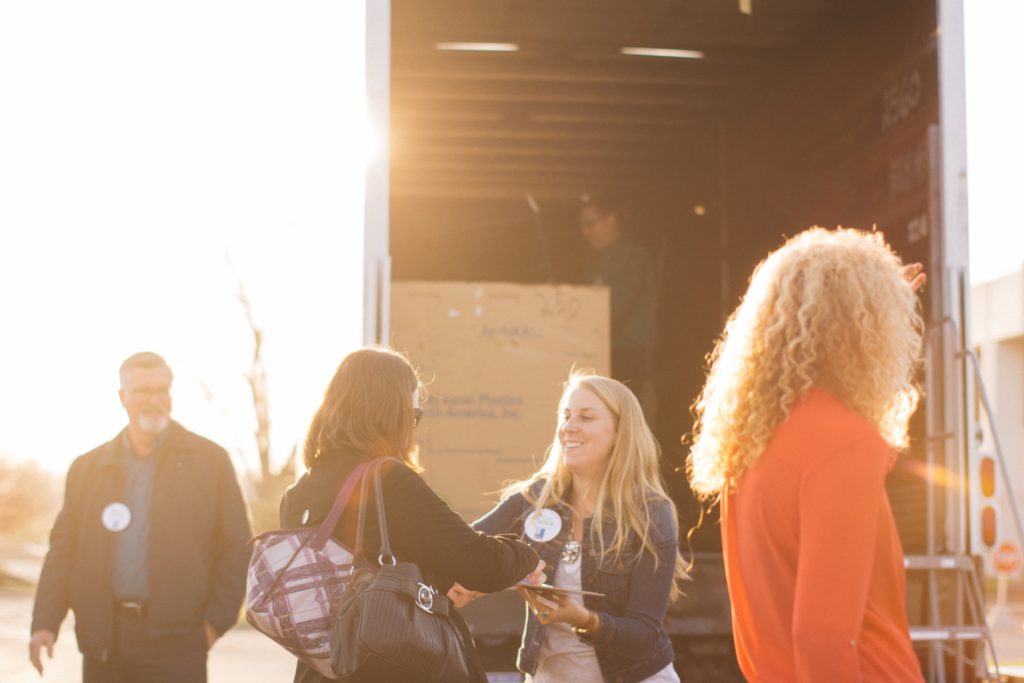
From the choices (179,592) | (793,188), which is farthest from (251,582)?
(793,188)

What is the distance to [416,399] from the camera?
3217mm

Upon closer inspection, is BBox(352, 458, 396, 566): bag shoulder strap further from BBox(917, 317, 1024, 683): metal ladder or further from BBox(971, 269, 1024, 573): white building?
BBox(971, 269, 1024, 573): white building

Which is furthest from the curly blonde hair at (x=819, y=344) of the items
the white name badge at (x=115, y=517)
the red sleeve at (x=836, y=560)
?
the white name badge at (x=115, y=517)

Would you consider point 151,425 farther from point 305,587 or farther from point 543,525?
point 305,587

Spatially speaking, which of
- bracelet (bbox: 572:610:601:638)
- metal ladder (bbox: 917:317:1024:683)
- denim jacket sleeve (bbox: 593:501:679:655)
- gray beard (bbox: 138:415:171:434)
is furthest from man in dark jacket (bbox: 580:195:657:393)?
bracelet (bbox: 572:610:601:638)

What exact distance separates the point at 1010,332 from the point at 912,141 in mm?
35193

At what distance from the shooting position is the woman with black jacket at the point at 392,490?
296cm

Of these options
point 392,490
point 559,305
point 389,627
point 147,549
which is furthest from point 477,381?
point 389,627

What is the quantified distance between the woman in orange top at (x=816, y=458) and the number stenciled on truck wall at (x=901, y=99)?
11.9 feet

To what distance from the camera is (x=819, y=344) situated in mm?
2348

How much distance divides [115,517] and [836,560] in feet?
11.8

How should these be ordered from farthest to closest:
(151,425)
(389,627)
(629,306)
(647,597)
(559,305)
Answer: (629,306)
(559,305)
(151,425)
(647,597)
(389,627)

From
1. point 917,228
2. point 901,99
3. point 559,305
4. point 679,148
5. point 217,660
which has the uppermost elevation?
point 679,148

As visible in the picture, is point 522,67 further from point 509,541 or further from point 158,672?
point 509,541
